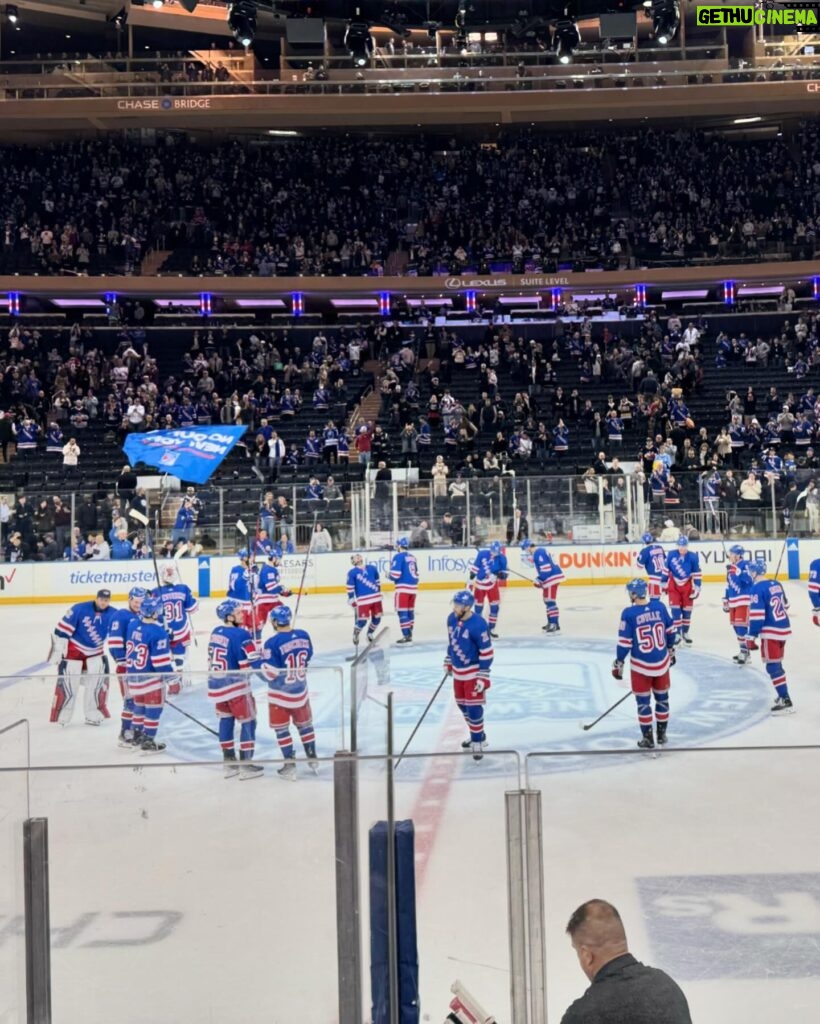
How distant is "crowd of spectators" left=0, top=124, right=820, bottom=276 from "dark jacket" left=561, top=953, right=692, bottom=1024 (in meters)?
30.8

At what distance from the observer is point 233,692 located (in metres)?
5.94

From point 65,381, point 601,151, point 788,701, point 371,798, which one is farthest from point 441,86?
point 371,798

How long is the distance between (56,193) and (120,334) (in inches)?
226

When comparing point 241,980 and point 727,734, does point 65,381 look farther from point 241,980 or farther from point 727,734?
point 241,980

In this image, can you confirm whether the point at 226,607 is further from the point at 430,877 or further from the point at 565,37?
the point at 565,37

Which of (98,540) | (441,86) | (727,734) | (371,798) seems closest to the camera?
(371,798)

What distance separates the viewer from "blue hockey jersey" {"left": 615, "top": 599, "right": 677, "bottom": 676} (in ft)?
28.4

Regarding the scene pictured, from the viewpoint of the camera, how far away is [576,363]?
30.0 meters

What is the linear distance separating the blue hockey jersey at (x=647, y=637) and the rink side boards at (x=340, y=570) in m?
10.9

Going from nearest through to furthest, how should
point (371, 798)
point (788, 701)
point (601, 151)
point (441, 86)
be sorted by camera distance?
point (371, 798)
point (788, 701)
point (441, 86)
point (601, 151)

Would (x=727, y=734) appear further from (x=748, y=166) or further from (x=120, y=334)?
(x=748, y=166)

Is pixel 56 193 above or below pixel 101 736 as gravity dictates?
above

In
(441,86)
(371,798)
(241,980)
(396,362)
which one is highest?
(441,86)

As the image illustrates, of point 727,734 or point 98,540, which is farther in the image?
point 98,540
